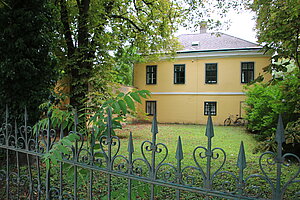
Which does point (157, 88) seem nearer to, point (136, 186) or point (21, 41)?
point (21, 41)

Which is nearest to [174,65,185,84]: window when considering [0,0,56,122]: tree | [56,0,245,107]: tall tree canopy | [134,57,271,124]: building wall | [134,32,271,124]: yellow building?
[134,32,271,124]: yellow building

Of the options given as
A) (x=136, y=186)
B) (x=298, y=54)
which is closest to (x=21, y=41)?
(x=136, y=186)

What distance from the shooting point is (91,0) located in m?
9.75

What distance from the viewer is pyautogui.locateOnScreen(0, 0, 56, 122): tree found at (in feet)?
11.0

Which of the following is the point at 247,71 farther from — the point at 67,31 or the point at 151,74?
the point at 67,31

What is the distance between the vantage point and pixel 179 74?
20.2 meters

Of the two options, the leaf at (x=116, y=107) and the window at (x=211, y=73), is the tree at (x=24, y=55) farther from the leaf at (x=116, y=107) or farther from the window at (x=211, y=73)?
the window at (x=211, y=73)

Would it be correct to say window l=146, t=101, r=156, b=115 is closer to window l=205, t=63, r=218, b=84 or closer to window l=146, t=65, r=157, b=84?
window l=146, t=65, r=157, b=84

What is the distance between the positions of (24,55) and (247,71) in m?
17.8

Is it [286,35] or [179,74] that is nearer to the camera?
[286,35]

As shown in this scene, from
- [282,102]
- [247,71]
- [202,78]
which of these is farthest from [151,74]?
[282,102]

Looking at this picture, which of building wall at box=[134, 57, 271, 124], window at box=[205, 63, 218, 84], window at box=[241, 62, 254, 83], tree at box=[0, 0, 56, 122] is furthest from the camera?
window at box=[205, 63, 218, 84]

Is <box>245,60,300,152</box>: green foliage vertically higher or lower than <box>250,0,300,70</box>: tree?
lower

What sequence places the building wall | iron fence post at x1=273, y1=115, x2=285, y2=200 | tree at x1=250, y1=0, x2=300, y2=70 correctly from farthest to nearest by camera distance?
the building wall, tree at x1=250, y1=0, x2=300, y2=70, iron fence post at x1=273, y1=115, x2=285, y2=200
